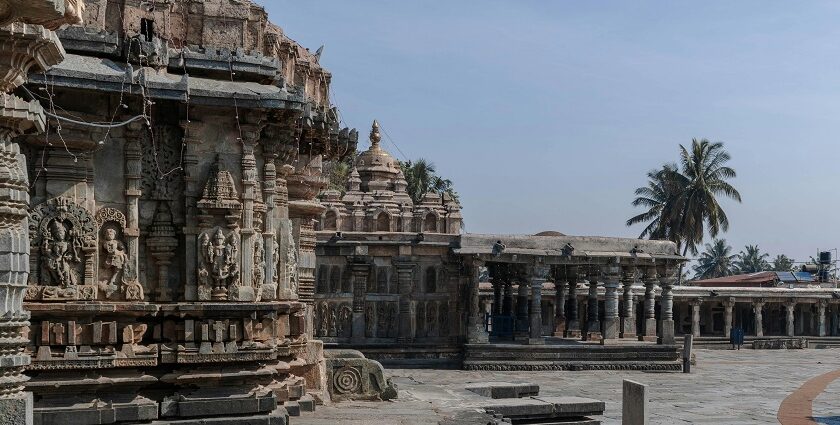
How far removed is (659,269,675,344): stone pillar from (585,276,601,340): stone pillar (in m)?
2.40

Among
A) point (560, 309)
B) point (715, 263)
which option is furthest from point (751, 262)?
point (560, 309)

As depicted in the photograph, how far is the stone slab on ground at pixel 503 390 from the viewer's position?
47.1ft

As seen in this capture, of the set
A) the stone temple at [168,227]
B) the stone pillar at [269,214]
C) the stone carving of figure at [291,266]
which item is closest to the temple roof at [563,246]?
the stone carving of figure at [291,266]

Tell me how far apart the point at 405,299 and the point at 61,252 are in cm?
1763

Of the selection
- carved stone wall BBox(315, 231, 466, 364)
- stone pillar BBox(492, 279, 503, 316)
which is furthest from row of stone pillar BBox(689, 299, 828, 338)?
carved stone wall BBox(315, 231, 466, 364)

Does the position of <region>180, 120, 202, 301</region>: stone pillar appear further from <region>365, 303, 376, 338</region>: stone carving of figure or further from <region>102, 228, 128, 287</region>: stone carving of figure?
<region>365, 303, 376, 338</region>: stone carving of figure

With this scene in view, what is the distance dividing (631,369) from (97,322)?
19.7 meters

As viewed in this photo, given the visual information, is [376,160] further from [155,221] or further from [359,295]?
[155,221]

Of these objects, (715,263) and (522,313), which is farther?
(715,263)

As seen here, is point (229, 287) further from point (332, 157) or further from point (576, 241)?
point (576, 241)

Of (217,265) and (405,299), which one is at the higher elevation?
(217,265)

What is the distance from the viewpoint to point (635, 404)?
11102 millimetres

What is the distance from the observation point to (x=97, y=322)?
9133mm

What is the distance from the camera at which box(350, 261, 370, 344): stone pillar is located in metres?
26.1
